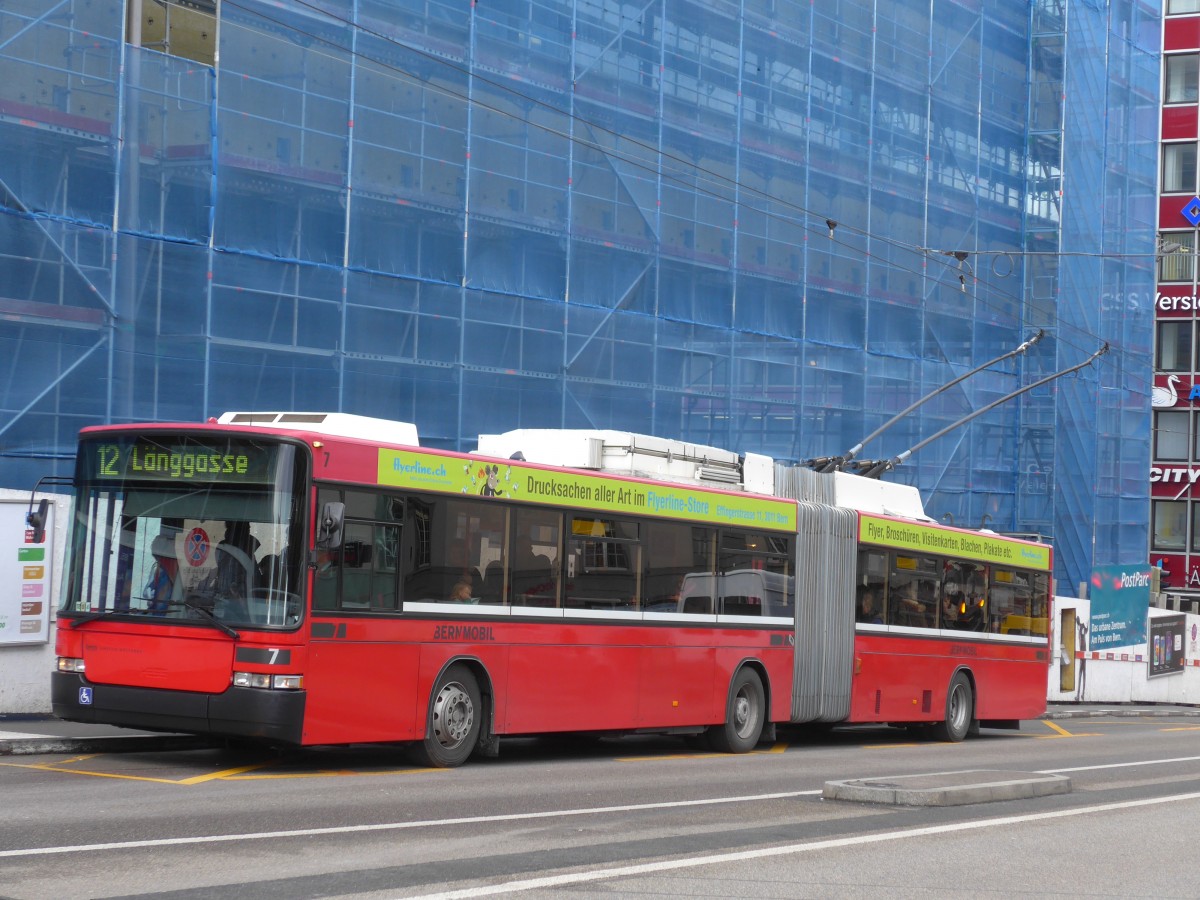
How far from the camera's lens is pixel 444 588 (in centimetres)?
1437

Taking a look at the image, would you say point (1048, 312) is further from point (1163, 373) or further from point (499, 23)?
point (1163, 373)

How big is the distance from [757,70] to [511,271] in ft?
26.3

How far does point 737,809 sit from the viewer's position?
40.1 feet

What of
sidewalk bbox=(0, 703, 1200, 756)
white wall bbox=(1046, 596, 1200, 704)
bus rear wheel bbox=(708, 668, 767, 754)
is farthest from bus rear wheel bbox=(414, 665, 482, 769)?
white wall bbox=(1046, 596, 1200, 704)

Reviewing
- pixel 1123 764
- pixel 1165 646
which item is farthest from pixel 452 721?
pixel 1165 646

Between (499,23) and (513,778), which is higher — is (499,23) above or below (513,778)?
above

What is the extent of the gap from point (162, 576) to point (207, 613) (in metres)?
0.54

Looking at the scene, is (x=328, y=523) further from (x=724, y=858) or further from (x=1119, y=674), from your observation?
(x=1119, y=674)

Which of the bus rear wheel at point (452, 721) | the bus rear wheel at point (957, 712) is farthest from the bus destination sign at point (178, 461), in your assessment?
the bus rear wheel at point (957, 712)

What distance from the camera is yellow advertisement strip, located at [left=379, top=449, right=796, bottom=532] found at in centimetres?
1416

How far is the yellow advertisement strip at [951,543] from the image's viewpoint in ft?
70.1

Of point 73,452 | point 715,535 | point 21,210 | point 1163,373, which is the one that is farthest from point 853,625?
point 1163,373

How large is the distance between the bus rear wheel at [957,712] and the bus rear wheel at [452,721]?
10.3m

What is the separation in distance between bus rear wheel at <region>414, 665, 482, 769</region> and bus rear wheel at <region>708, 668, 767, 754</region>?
4.41m
